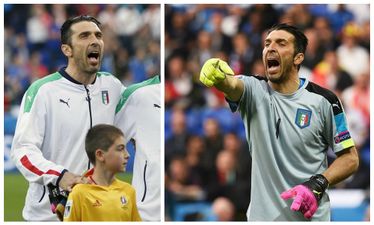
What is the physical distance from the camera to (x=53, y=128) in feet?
14.9

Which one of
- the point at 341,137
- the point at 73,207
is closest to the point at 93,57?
the point at 73,207

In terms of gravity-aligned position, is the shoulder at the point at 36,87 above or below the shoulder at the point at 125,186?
above

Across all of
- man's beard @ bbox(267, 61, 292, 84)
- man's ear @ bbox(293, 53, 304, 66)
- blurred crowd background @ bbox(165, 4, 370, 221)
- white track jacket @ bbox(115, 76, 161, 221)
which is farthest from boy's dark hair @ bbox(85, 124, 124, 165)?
blurred crowd background @ bbox(165, 4, 370, 221)

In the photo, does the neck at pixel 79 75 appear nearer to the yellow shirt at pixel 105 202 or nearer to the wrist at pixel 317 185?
the yellow shirt at pixel 105 202

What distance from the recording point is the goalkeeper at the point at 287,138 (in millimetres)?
4180

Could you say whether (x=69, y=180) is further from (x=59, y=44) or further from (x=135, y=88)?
(x=59, y=44)

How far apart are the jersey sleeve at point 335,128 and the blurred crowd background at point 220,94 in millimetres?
1701

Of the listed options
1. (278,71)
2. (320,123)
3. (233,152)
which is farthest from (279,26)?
(233,152)

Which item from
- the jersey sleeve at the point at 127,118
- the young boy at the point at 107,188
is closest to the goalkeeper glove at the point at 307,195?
the young boy at the point at 107,188

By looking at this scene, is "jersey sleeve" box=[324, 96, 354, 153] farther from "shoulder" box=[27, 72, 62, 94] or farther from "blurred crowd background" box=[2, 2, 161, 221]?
"shoulder" box=[27, 72, 62, 94]

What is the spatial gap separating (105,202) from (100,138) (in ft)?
1.01

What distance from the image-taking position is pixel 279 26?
4324 mm

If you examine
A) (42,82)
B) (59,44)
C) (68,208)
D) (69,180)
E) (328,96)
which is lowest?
(68,208)

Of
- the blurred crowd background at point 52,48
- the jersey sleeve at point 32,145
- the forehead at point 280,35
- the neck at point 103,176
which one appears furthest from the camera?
→ the blurred crowd background at point 52,48
